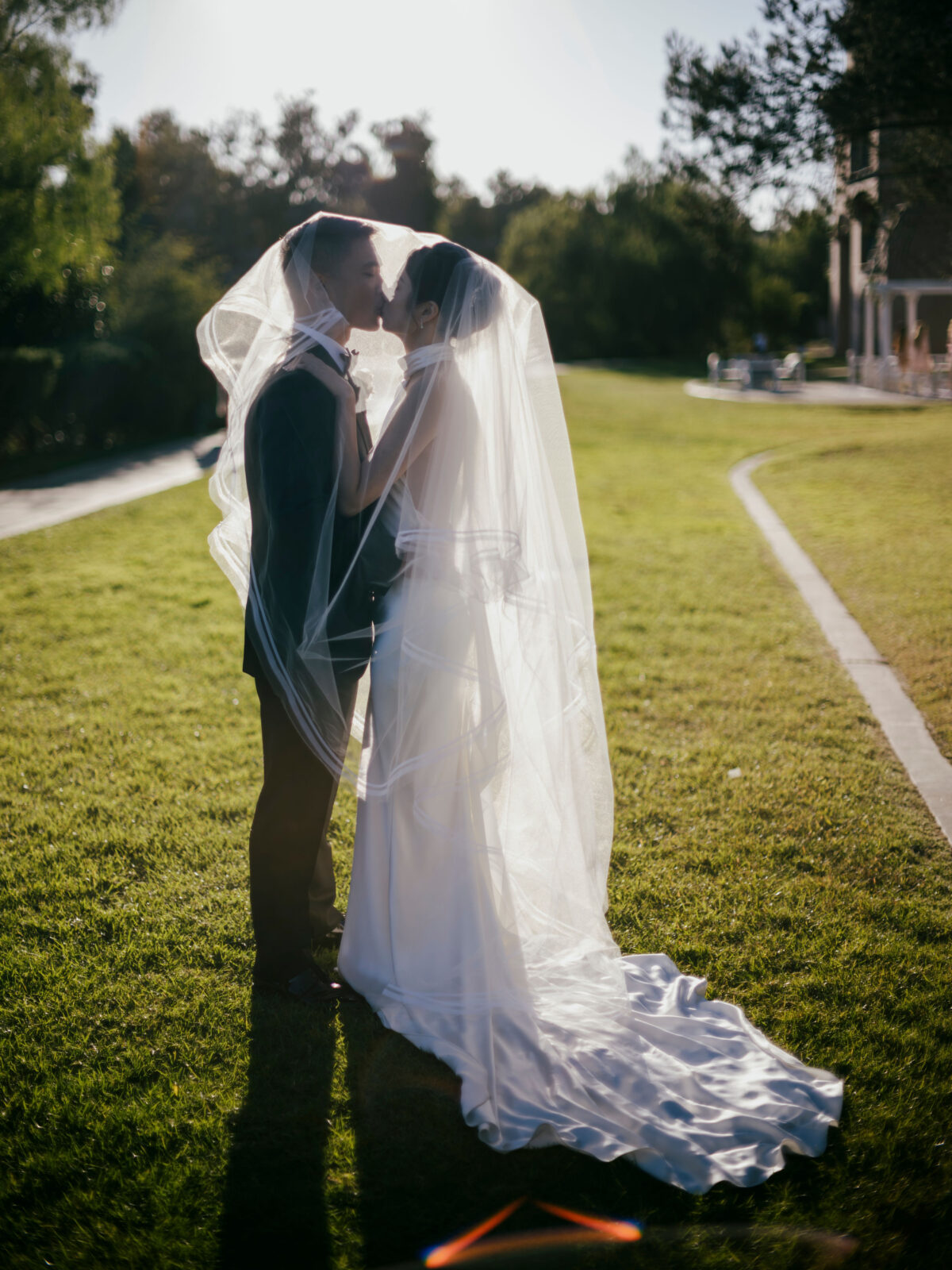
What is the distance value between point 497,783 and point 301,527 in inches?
38.9

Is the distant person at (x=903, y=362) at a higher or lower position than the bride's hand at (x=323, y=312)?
higher

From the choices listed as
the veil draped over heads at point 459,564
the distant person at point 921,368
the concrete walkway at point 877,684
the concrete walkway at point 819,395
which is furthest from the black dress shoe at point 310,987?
the distant person at point 921,368

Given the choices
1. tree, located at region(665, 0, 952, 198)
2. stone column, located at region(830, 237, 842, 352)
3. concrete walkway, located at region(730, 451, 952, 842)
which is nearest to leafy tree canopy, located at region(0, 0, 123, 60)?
tree, located at region(665, 0, 952, 198)

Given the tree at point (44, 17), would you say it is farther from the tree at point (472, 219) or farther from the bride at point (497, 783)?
the tree at point (472, 219)

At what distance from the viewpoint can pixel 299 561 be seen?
2711 millimetres

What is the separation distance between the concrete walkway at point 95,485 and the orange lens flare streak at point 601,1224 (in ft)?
31.8

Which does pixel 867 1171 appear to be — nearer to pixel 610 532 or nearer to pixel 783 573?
pixel 783 573

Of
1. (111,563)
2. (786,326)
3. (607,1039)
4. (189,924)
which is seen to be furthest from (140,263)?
(786,326)

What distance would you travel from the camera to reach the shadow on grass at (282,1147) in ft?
7.06

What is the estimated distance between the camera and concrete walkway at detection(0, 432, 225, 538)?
11.2 m

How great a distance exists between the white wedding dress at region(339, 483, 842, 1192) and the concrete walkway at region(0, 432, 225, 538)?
28.7 ft

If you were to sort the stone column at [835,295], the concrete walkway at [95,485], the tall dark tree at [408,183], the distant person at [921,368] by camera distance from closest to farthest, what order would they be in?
1. the concrete walkway at [95,485]
2. the distant person at [921,368]
3. the stone column at [835,295]
4. the tall dark tree at [408,183]

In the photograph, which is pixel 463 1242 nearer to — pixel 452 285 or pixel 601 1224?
pixel 601 1224

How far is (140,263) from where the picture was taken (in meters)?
19.2
